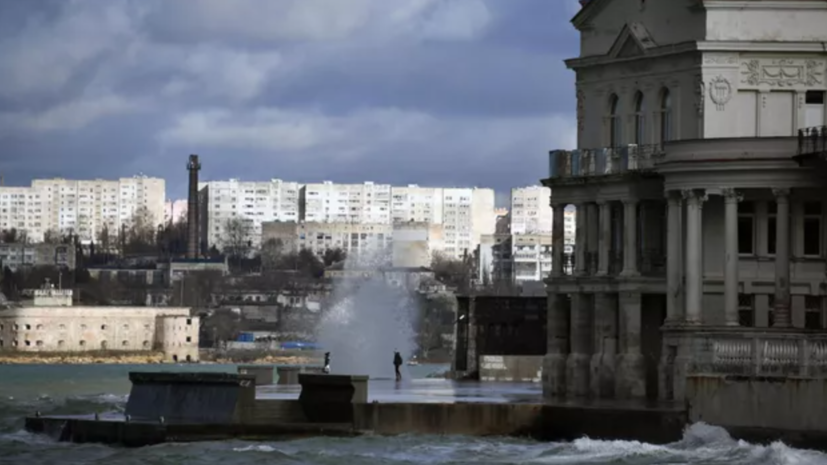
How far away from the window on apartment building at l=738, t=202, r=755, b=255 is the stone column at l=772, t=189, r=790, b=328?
1.28m

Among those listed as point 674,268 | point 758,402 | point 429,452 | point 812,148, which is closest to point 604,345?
point 674,268

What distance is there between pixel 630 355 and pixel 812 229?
5.49 m

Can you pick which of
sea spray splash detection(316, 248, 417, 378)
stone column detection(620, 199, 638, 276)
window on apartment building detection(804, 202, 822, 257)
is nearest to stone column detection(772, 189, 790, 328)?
window on apartment building detection(804, 202, 822, 257)

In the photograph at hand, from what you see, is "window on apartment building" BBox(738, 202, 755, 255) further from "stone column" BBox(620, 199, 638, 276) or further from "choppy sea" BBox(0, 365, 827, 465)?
"choppy sea" BBox(0, 365, 827, 465)

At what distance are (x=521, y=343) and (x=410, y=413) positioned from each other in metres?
25.1

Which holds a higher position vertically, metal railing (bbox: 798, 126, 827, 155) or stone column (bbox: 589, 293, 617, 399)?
metal railing (bbox: 798, 126, 827, 155)

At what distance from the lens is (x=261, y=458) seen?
187ft

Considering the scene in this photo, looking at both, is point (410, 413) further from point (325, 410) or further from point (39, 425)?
point (39, 425)

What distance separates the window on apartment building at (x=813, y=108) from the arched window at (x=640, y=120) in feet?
16.0

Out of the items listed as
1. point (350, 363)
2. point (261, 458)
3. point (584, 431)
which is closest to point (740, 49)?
point (584, 431)

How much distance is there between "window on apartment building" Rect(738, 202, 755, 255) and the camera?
65.2 metres

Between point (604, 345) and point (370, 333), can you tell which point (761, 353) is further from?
point (370, 333)

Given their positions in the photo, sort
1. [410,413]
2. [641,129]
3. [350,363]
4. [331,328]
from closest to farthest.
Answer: [410,413]
[641,129]
[350,363]
[331,328]

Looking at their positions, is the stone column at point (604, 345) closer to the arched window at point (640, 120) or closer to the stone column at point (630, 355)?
the stone column at point (630, 355)
